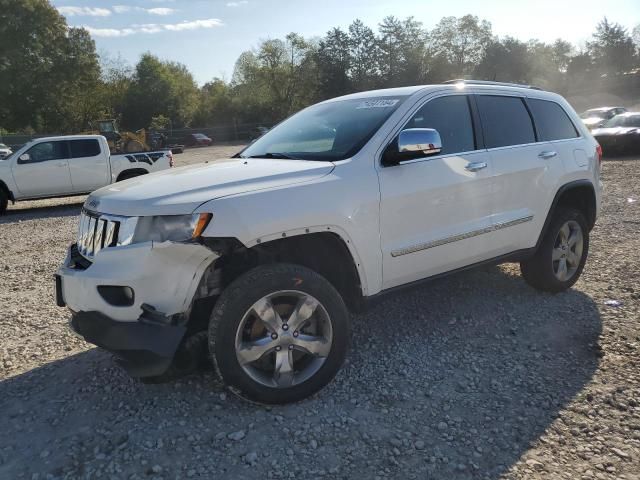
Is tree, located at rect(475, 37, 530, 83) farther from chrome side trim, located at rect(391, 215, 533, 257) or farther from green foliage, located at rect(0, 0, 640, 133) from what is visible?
chrome side trim, located at rect(391, 215, 533, 257)

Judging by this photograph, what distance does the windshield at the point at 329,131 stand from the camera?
359cm

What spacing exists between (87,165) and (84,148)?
0.46 metres

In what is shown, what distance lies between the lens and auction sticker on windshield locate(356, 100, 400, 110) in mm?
3797

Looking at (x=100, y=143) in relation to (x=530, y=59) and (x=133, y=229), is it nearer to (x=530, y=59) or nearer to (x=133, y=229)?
(x=133, y=229)

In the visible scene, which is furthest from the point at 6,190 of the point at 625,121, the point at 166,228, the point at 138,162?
the point at 625,121

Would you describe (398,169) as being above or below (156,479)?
above

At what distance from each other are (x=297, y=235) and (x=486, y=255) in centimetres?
177

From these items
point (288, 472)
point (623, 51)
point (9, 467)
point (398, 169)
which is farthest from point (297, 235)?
point (623, 51)

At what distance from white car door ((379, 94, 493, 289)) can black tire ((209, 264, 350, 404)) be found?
51 cm

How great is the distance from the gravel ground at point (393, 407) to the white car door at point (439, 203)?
675 mm

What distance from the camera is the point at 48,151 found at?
1265 centimetres

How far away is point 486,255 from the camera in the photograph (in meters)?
4.09

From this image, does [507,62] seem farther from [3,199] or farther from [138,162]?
[3,199]

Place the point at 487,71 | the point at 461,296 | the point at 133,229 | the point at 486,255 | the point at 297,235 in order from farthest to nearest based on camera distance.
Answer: the point at 487,71, the point at 461,296, the point at 486,255, the point at 297,235, the point at 133,229
